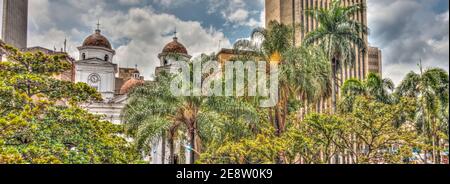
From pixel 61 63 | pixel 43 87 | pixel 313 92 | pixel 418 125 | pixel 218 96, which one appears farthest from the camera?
pixel 418 125

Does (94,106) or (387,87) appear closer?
(387,87)

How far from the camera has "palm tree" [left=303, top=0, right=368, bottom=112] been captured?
1406 centimetres

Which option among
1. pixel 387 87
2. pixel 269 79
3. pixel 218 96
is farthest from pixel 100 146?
pixel 387 87

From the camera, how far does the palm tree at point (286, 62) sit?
1155 centimetres

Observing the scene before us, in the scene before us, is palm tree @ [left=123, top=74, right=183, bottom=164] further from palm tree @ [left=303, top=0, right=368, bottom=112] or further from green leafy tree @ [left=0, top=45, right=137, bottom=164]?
palm tree @ [left=303, top=0, right=368, bottom=112]

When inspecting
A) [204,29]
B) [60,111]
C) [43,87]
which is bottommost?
[60,111]

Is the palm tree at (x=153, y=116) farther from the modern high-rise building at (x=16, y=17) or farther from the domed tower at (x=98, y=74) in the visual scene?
the domed tower at (x=98, y=74)

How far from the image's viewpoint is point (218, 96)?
36.6 feet

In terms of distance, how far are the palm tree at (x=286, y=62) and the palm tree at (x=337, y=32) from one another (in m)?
1.80

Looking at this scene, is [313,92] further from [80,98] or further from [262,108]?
[80,98]

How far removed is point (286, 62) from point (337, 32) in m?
3.68

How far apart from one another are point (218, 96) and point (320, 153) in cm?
336

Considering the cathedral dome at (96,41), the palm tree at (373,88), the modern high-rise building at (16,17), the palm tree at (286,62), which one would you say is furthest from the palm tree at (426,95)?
the cathedral dome at (96,41)

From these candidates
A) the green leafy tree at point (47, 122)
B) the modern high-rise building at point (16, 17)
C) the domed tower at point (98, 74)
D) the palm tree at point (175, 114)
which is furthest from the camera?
the domed tower at point (98, 74)
